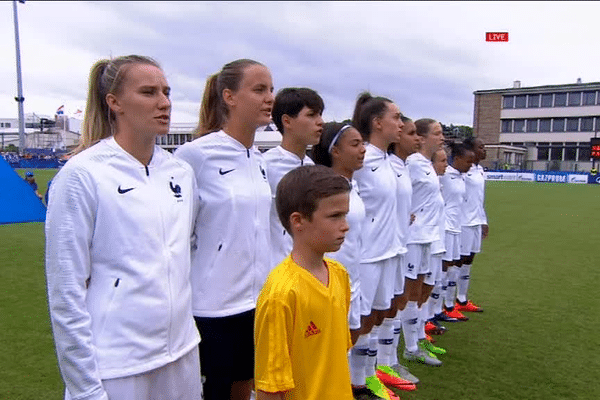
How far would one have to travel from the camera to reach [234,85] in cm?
278

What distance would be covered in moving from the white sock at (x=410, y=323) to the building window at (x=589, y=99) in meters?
62.5

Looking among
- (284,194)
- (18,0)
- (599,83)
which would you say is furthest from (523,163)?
(284,194)

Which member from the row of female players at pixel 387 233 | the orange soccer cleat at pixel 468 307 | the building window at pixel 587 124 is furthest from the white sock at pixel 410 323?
the building window at pixel 587 124

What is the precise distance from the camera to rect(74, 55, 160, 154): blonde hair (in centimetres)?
212

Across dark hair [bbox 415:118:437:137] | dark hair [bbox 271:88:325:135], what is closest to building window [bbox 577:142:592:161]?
dark hair [bbox 415:118:437:137]

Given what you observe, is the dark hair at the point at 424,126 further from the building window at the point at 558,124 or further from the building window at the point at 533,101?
the building window at the point at 533,101

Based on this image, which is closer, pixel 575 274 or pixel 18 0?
pixel 575 274

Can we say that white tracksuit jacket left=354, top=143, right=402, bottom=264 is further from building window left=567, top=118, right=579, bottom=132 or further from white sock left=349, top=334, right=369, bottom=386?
building window left=567, top=118, right=579, bottom=132

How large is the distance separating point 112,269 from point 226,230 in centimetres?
78

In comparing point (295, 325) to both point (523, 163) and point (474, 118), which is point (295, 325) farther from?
point (474, 118)

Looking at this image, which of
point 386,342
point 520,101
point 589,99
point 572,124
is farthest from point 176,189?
point 520,101

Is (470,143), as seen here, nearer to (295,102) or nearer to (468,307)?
(468,307)

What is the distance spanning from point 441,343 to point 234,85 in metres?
4.05

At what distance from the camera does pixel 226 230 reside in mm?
2576
